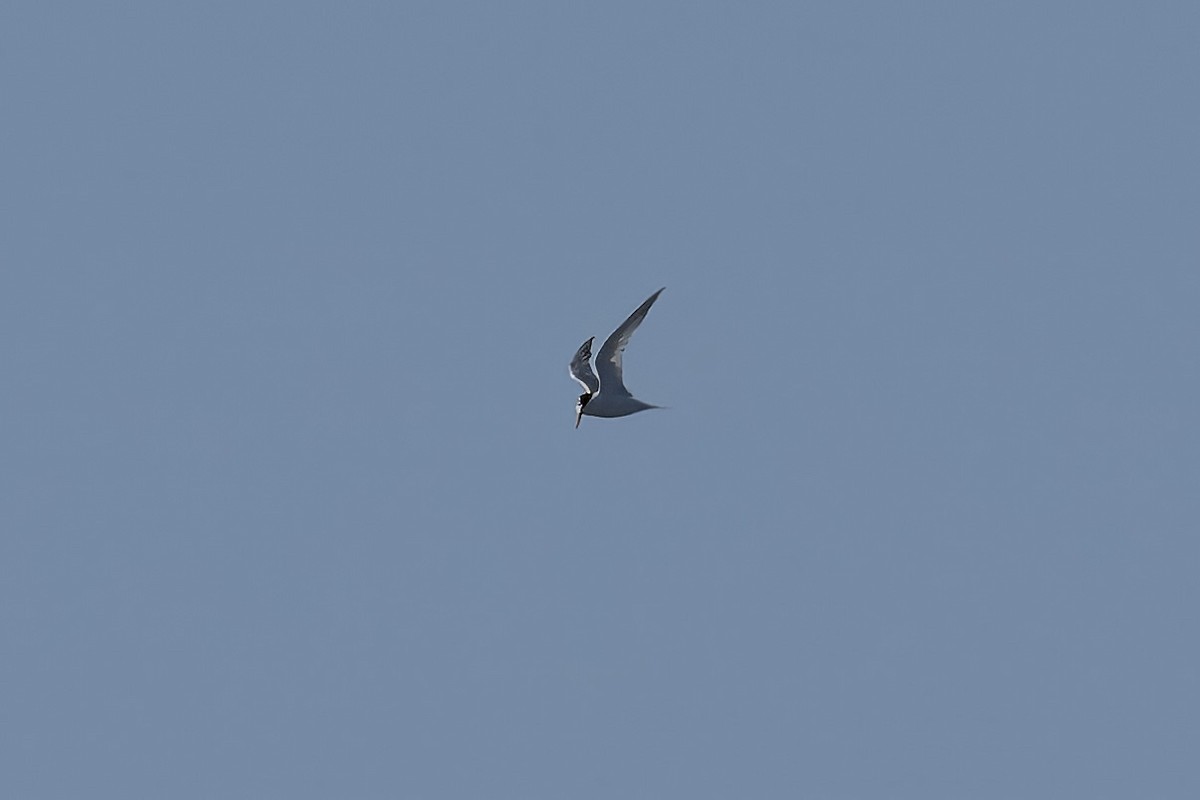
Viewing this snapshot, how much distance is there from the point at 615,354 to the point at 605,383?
5.44 feet

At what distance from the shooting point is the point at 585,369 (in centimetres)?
8569

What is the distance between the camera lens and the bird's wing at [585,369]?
3354 inches

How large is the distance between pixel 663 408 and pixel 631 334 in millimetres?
3083

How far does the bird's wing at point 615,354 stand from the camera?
8175cm

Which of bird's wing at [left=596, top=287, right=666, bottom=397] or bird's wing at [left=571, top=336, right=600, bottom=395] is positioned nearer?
bird's wing at [left=596, top=287, right=666, bottom=397]

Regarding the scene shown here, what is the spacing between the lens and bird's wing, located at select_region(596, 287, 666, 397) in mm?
81750

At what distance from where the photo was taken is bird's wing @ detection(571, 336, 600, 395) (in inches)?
3354

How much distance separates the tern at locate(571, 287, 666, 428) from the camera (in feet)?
274

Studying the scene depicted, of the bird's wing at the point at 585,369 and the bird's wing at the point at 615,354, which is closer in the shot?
the bird's wing at the point at 615,354

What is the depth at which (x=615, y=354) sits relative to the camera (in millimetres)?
83562

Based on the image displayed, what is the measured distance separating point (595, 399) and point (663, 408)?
10.5 ft

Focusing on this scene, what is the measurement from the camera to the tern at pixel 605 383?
83.5 meters

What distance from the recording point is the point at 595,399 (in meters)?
85.2

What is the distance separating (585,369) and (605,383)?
52.7 inches
